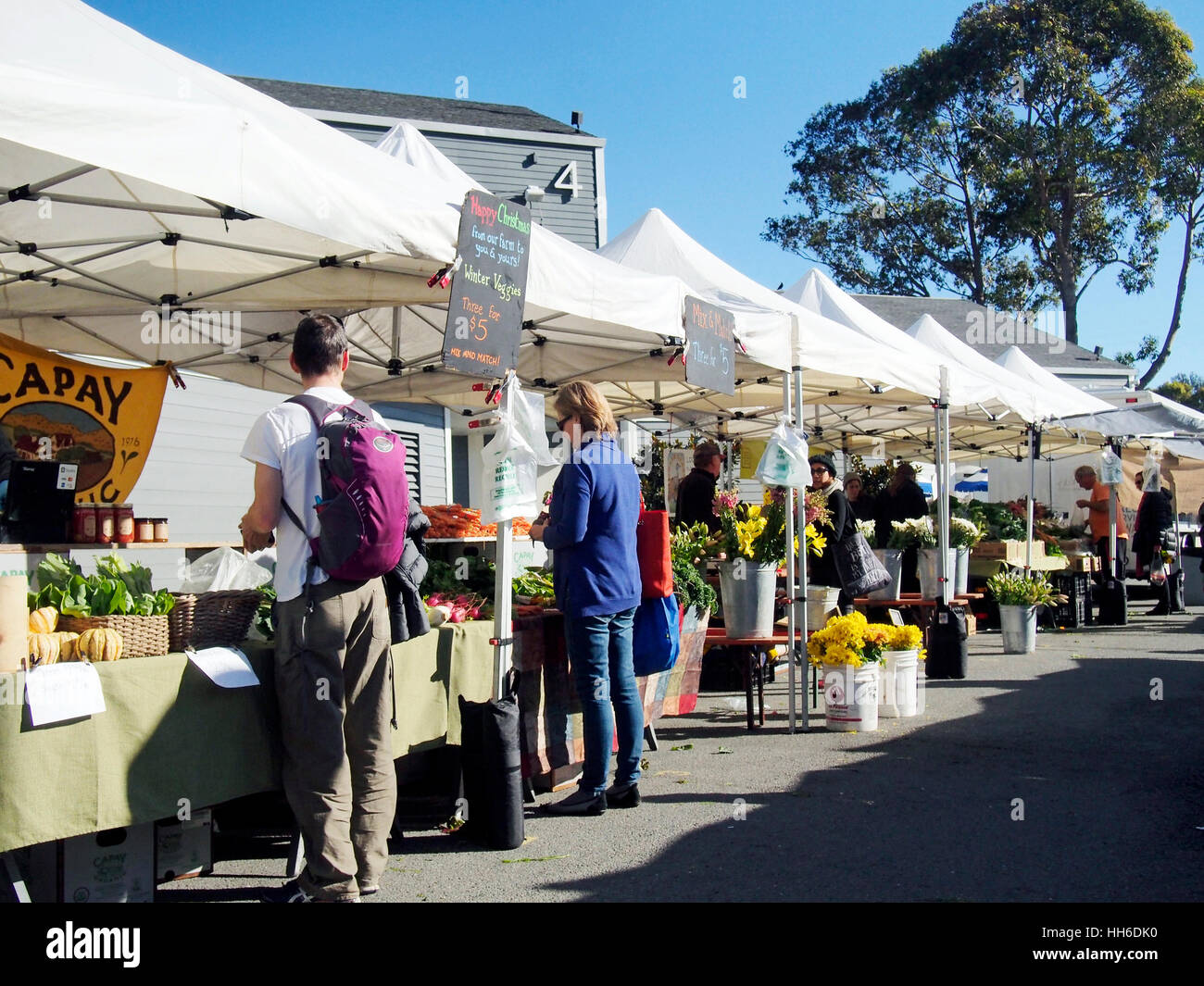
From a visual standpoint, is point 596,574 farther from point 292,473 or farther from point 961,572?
point 961,572

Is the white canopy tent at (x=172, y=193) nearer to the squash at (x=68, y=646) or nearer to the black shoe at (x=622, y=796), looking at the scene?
the squash at (x=68, y=646)

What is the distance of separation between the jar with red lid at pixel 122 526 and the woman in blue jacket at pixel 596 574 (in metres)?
2.01

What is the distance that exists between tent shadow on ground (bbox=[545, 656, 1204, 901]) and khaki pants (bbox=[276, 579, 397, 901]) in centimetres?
91

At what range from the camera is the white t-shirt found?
169 inches

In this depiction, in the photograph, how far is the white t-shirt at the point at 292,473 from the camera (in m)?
4.30

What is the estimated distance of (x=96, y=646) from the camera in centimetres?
416

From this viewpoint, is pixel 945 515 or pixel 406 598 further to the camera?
pixel 945 515

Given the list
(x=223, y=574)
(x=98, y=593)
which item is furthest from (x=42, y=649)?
(x=223, y=574)

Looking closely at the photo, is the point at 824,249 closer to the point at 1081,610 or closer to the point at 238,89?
the point at 1081,610

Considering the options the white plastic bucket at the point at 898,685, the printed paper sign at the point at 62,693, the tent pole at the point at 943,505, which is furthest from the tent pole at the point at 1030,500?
the printed paper sign at the point at 62,693

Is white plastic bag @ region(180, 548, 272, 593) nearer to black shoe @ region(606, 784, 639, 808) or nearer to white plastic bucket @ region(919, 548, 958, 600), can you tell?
black shoe @ region(606, 784, 639, 808)

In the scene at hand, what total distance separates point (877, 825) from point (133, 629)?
3.55m
